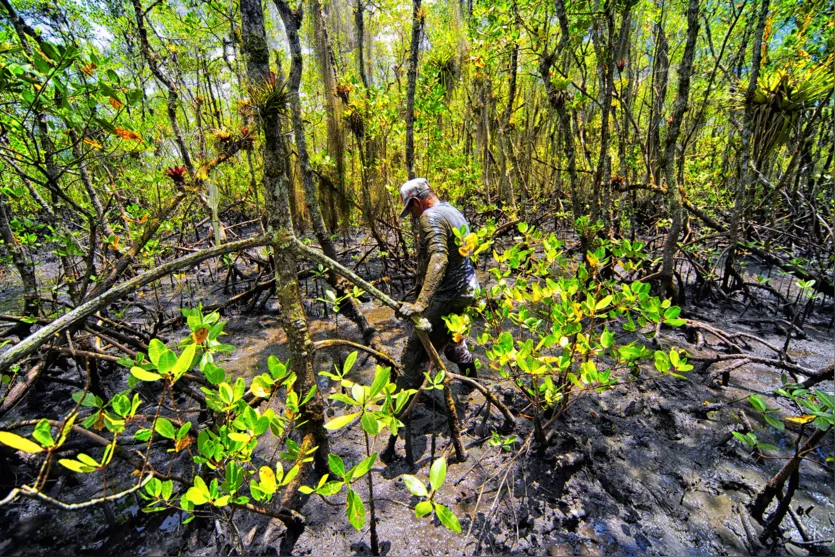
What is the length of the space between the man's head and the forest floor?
1562 mm

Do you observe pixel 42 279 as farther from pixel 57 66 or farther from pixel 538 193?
pixel 538 193

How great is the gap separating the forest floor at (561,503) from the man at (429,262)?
58 cm

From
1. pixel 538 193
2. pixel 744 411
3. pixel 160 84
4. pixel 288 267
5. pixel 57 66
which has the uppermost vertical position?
pixel 160 84

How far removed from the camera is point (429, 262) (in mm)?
2695

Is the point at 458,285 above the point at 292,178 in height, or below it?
below

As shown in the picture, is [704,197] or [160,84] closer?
[160,84]

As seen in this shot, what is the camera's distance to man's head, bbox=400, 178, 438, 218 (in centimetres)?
304

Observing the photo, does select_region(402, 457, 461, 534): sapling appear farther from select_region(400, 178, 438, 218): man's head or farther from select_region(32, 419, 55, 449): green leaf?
select_region(400, 178, 438, 218): man's head

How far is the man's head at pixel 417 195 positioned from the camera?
304 centimetres

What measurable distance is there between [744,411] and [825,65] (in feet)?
13.5

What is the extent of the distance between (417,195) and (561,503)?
2510mm

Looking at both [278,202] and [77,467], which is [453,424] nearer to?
[278,202]

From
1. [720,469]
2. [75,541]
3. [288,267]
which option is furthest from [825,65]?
[75,541]

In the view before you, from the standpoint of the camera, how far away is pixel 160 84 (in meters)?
6.25
